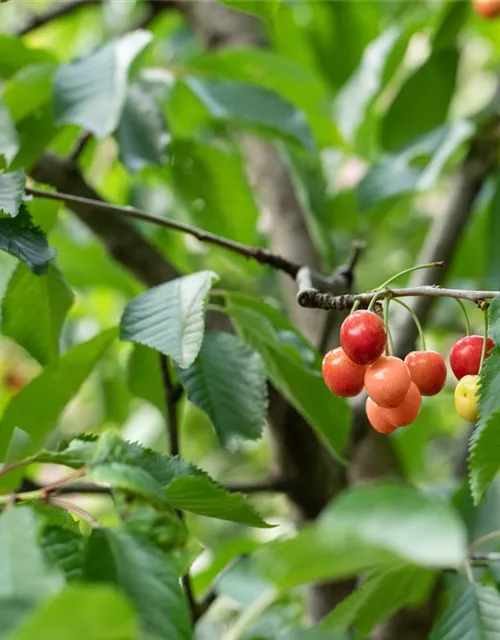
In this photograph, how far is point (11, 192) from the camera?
426mm

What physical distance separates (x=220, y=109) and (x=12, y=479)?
49 cm

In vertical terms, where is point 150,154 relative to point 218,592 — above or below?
above

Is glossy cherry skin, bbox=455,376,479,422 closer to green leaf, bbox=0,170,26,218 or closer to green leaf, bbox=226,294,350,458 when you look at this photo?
green leaf, bbox=226,294,350,458

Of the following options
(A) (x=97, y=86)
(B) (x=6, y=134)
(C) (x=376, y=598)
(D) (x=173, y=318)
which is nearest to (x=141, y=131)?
(A) (x=97, y=86)

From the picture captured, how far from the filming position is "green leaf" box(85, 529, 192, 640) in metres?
0.31

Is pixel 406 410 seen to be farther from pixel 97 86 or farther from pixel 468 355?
pixel 97 86

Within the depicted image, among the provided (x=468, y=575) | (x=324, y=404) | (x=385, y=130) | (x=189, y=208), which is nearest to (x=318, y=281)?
(x=324, y=404)

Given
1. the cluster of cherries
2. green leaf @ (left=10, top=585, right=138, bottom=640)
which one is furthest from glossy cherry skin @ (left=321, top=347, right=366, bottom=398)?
green leaf @ (left=10, top=585, right=138, bottom=640)

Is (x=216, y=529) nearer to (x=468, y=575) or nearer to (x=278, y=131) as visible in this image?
(x=278, y=131)

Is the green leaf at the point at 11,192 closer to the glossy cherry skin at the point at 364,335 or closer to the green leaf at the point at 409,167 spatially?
the glossy cherry skin at the point at 364,335

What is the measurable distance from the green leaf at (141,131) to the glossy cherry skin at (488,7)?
0.37 metres

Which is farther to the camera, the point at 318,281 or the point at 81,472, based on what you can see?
the point at 318,281

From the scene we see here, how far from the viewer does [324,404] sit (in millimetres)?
609

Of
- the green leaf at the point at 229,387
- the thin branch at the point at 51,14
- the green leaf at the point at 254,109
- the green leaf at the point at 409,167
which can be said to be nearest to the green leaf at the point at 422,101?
the green leaf at the point at 409,167
